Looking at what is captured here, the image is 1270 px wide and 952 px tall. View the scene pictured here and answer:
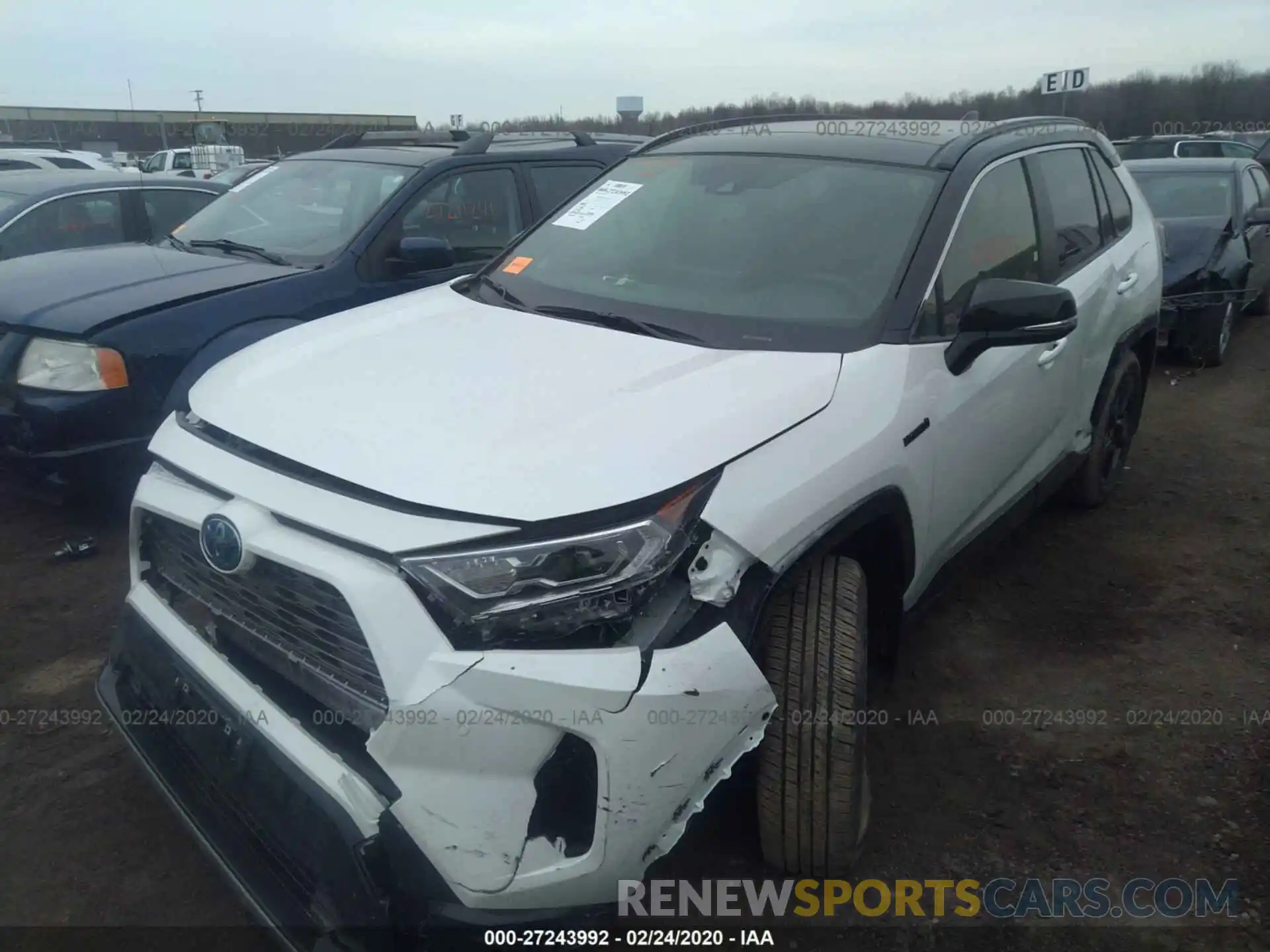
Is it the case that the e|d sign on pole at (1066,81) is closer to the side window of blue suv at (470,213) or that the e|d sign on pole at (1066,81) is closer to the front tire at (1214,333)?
the front tire at (1214,333)

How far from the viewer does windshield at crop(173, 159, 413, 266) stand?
486cm

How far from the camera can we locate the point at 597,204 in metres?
3.50

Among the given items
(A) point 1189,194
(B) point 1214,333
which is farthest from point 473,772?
(A) point 1189,194

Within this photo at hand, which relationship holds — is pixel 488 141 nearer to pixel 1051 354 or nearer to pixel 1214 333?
pixel 1051 354

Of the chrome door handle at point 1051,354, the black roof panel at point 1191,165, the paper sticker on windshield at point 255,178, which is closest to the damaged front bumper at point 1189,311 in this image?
the black roof panel at point 1191,165

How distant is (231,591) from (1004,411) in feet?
7.55

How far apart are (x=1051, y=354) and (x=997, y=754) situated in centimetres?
138

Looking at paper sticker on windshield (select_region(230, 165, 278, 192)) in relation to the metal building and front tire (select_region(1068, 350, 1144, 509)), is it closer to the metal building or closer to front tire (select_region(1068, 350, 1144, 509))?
front tire (select_region(1068, 350, 1144, 509))

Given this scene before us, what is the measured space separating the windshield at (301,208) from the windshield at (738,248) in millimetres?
1761

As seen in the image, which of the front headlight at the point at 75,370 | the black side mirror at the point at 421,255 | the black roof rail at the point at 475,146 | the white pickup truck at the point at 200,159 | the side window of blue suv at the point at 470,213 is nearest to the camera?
the front headlight at the point at 75,370

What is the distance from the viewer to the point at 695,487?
1.97 metres

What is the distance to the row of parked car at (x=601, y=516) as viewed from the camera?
5.85ft

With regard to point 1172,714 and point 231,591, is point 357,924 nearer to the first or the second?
point 231,591

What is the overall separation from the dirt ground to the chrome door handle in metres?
1.04
